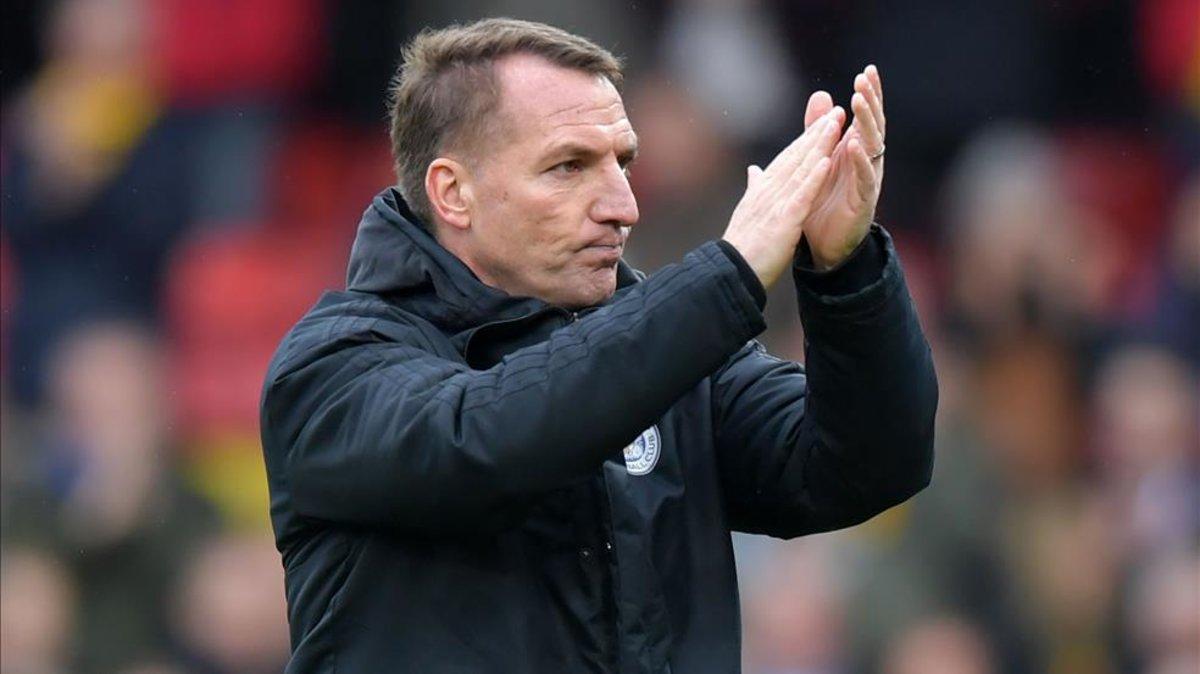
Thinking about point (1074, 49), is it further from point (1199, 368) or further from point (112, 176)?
point (112, 176)

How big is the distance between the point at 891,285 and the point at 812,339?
0.38ft

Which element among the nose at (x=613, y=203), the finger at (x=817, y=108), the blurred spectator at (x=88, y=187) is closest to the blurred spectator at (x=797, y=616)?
the blurred spectator at (x=88, y=187)

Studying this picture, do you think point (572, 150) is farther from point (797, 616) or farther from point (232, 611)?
point (232, 611)

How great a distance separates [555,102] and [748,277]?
1.53 feet

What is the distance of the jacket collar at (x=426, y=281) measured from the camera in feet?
9.25

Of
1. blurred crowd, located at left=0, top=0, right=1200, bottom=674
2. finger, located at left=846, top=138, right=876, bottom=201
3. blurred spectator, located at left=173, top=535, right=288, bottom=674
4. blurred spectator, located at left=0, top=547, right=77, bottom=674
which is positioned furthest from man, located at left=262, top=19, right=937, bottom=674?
blurred spectator, located at left=0, top=547, right=77, bottom=674

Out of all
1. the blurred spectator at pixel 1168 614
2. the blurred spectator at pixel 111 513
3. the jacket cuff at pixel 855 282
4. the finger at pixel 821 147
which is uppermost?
the finger at pixel 821 147

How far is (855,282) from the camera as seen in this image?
2736 mm

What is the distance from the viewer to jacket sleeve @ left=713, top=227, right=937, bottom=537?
2.73 meters

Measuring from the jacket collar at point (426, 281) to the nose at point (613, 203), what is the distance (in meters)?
0.14

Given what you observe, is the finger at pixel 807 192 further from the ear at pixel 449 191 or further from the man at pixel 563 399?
the ear at pixel 449 191

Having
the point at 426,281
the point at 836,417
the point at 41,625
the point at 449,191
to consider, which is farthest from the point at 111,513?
the point at 836,417

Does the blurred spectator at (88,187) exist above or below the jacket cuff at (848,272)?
below

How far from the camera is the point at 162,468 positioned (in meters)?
6.32
